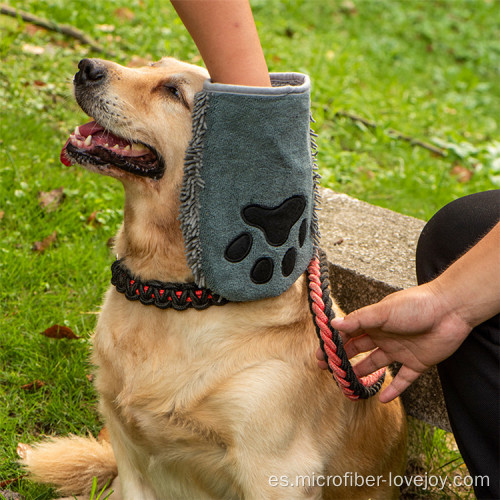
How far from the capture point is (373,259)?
10.0 ft

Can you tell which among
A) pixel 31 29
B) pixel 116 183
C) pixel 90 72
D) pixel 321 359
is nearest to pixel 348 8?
pixel 31 29

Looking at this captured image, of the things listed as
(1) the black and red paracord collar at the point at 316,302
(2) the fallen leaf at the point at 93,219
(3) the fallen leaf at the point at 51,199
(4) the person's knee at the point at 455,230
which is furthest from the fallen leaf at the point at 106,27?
(4) the person's knee at the point at 455,230

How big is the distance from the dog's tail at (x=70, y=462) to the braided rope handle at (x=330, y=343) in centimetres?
105

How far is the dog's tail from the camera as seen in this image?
2493 millimetres

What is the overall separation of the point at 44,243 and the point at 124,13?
3128mm

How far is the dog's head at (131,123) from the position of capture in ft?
7.29

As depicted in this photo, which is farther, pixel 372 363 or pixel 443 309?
Answer: pixel 372 363

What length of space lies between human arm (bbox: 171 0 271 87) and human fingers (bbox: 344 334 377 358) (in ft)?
2.89

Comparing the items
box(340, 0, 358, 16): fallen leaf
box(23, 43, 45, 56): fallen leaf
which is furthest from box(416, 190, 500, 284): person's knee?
box(340, 0, 358, 16): fallen leaf

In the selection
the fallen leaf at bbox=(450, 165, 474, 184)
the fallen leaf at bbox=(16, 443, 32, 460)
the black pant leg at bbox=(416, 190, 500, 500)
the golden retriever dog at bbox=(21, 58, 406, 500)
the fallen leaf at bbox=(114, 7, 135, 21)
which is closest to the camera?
the black pant leg at bbox=(416, 190, 500, 500)

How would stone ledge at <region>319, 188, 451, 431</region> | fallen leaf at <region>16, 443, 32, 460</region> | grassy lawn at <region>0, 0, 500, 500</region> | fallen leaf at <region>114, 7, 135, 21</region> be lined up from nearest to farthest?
fallen leaf at <region>16, 443, 32, 460</region> → stone ledge at <region>319, 188, 451, 431</region> → grassy lawn at <region>0, 0, 500, 500</region> → fallen leaf at <region>114, 7, 135, 21</region>

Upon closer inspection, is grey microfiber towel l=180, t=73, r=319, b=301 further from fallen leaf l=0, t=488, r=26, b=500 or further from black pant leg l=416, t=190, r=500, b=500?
fallen leaf l=0, t=488, r=26, b=500

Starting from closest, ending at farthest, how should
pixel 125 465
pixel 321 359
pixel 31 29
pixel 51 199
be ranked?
pixel 321 359
pixel 125 465
pixel 51 199
pixel 31 29

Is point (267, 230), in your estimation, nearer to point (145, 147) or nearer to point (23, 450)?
point (145, 147)
